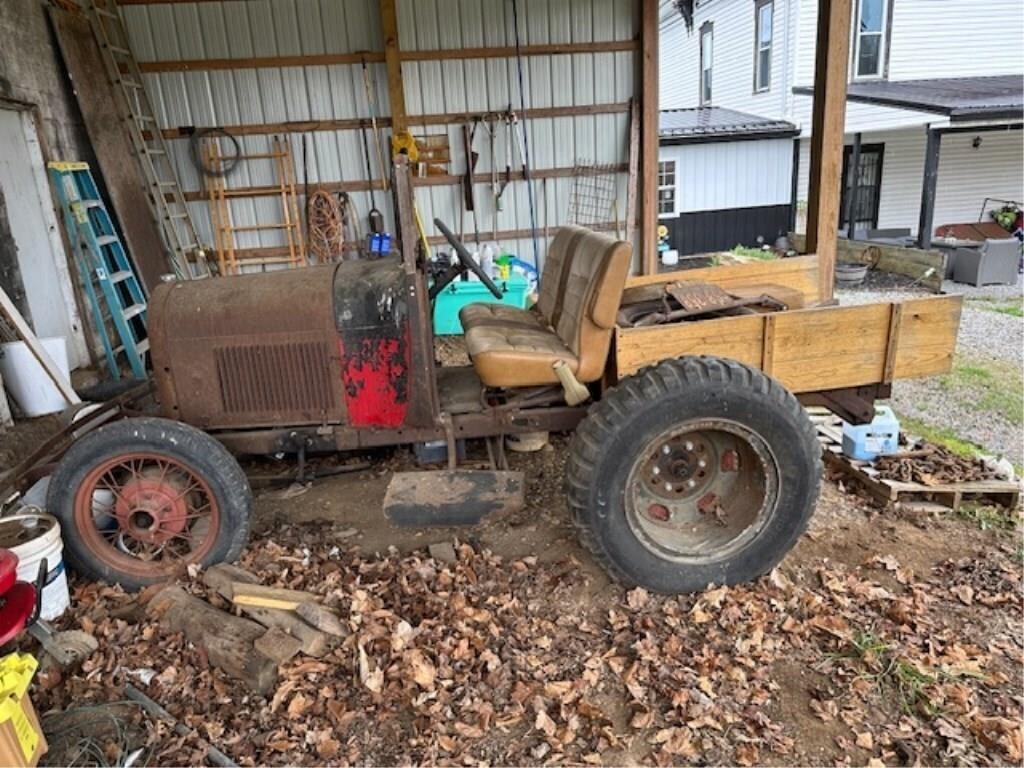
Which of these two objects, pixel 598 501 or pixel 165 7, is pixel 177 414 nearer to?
pixel 598 501

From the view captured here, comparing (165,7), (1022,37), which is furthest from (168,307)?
(1022,37)

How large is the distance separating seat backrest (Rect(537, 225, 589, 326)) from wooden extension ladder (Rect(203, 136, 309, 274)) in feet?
14.4

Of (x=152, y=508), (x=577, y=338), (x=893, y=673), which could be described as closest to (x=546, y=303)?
(x=577, y=338)

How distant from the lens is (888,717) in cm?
203

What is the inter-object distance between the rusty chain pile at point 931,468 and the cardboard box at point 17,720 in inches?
138

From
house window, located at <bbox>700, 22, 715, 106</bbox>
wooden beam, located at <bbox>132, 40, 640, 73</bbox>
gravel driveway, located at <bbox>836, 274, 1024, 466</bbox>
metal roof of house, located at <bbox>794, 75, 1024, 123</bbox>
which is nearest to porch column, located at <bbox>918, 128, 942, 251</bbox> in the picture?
metal roof of house, located at <bbox>794, 75, 1024, 123</bbox>

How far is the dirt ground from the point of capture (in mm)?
1960

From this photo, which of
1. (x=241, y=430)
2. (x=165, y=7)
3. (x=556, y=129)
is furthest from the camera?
(x=556, y=129)

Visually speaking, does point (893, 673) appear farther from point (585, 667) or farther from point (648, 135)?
point (648, 135)

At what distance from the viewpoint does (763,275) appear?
3.47 m

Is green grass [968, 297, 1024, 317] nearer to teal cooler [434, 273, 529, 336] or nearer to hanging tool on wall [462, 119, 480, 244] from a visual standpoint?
teal cooler [434, 273, 529, 336]

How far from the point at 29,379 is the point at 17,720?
3337 millimetres

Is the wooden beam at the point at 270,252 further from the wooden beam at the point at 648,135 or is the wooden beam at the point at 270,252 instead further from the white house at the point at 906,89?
the white house at the point at 906,89

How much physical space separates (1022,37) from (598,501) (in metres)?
14.6
